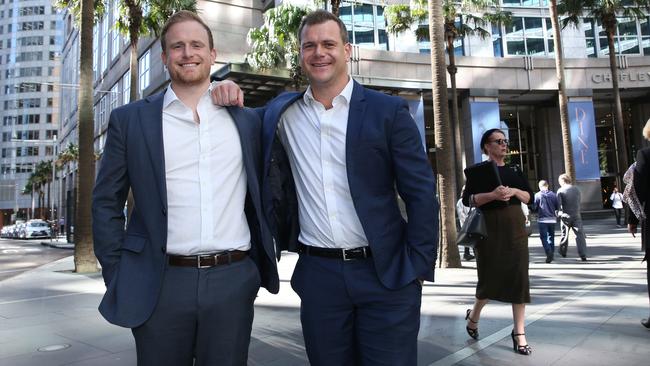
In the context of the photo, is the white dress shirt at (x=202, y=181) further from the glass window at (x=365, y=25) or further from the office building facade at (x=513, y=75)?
the glass window at (x=365, y=25)

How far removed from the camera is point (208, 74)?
2.46 m

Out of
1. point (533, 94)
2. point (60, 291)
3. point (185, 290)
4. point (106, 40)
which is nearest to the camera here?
point (185, 290)

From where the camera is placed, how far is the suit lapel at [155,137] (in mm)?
2238

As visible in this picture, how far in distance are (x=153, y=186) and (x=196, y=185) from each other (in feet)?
0.66

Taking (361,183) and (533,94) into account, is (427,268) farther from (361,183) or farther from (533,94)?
(533,94)

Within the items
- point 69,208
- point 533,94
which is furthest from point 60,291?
point 533,94

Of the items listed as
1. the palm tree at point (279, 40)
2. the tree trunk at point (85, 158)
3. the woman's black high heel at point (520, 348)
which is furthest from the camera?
the palm tree at point (279, 40)

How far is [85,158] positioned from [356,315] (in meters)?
11.8

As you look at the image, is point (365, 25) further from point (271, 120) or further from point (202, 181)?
point (202, 181)

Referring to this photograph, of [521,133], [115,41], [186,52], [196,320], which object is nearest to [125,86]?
[115,41]

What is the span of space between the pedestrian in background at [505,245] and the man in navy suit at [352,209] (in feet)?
7.68

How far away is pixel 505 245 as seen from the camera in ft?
14.5

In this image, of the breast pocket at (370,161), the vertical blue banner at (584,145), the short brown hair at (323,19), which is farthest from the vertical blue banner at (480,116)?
the breast pocket at (370,161)

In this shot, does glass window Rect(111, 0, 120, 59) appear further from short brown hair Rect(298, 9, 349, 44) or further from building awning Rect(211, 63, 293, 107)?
short brown hair Rect(298, 9, 349, 44)
